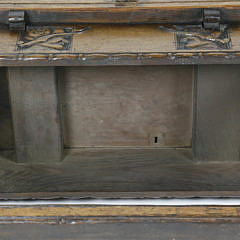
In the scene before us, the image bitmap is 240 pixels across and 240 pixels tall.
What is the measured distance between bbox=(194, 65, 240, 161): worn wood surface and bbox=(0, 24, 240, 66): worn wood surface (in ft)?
1.19

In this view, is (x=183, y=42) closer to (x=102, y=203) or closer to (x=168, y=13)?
(x=168, y=13)

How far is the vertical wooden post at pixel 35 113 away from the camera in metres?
2.43

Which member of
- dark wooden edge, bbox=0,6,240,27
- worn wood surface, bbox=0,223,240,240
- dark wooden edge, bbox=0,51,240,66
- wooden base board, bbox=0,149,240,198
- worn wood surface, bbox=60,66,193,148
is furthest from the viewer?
worn wood surface, bbox=60,66,193,148

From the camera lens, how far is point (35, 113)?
8.25ft

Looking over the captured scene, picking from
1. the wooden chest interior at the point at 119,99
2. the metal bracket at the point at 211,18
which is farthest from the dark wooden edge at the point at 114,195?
the metal bracket at the point at 211,18

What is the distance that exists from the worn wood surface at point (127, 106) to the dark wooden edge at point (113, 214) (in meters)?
0.95

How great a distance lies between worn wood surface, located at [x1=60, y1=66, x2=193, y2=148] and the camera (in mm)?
2588

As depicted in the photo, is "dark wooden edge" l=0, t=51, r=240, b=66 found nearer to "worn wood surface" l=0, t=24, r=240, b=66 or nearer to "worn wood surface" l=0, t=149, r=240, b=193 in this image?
"worn wood surface" l=0, t=24, r=240, b=66

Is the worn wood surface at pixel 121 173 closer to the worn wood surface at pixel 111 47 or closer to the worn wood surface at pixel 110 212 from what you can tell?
the worn wood surface at pixel 110 212

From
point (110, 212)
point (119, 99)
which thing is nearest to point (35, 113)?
point (119, 99)

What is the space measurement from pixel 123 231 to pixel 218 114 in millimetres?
1067

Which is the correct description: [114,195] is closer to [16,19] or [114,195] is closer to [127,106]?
Answer: [127,106]

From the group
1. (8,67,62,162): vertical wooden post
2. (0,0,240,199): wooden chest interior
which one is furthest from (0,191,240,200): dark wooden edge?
(8,67,62,162): vertical wooden post

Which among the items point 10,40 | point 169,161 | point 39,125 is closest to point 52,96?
point 39,125
